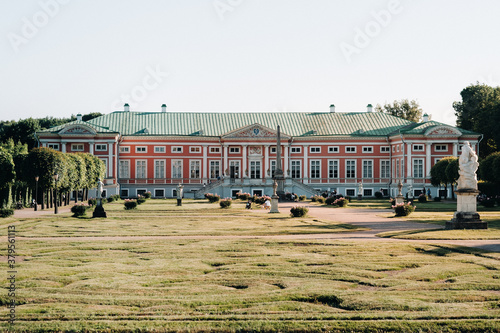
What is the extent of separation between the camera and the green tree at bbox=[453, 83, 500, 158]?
203 ft

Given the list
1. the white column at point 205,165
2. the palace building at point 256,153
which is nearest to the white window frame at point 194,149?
the palace building at point 256,153

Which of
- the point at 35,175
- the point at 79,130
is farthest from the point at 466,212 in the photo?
the point at 79,130

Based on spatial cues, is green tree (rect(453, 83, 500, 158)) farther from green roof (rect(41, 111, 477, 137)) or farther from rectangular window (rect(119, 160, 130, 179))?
rectangular window (rect(119, 160, 130, 179))

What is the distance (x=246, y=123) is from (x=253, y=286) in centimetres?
6139

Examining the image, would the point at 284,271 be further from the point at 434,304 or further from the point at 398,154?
the point at 398,154

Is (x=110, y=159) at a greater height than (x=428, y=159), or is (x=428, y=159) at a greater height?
(x=110, y=159)

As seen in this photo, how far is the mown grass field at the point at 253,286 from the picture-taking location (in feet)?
28.1

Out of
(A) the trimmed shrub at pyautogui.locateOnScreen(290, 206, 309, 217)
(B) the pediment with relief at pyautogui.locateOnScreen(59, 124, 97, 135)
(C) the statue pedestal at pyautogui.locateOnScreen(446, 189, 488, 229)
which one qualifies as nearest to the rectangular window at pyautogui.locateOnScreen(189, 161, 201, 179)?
(B) the pediment with relief at pyautogui.locateOnScreen(59, 124, 97, 135)

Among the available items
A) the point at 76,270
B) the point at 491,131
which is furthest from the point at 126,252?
the point at 491,131

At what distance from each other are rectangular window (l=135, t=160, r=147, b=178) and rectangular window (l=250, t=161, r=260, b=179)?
1197 cm

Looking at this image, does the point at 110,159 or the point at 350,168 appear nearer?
the point at 110,159

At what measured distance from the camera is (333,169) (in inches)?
2689

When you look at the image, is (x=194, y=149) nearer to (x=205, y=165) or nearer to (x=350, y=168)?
(x=205, y=165)

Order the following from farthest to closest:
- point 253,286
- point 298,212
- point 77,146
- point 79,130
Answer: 1. point 77,146
2. point 79,130
3. point 298,212
4. point 253,286
